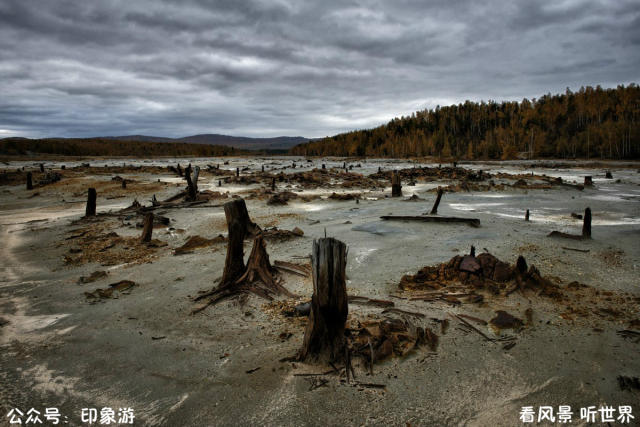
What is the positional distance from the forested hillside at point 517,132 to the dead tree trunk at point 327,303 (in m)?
68.1

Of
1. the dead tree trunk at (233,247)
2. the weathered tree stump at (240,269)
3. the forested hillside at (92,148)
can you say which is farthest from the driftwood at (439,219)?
the forested hillside at (92,148)

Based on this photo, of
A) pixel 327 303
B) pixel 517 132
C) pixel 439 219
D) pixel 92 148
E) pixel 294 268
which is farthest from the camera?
pixel 92 148

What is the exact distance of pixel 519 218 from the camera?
10.9 metres

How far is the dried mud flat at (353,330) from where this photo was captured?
309 cm

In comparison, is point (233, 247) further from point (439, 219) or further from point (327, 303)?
point (439, 219)

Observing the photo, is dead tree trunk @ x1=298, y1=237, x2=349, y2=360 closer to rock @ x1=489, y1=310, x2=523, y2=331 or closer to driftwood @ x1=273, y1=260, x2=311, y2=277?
rock @ x1=489, y1=310, x2=523, y2=331

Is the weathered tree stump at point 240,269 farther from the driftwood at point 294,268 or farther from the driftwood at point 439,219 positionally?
the driftwood at point 439,219

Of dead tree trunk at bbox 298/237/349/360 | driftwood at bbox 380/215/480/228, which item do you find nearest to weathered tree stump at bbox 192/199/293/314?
dead tree trunk at bbox 298/237/349/360

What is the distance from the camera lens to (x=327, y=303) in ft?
11.4

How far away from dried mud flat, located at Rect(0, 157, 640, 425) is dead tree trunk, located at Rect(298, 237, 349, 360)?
17 centimetres

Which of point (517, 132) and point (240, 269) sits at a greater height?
point (517, 132)

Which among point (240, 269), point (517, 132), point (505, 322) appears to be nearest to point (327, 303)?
point (505, 322)

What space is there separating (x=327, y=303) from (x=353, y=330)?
802 mm

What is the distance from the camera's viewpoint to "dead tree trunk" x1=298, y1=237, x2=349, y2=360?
3424mm
